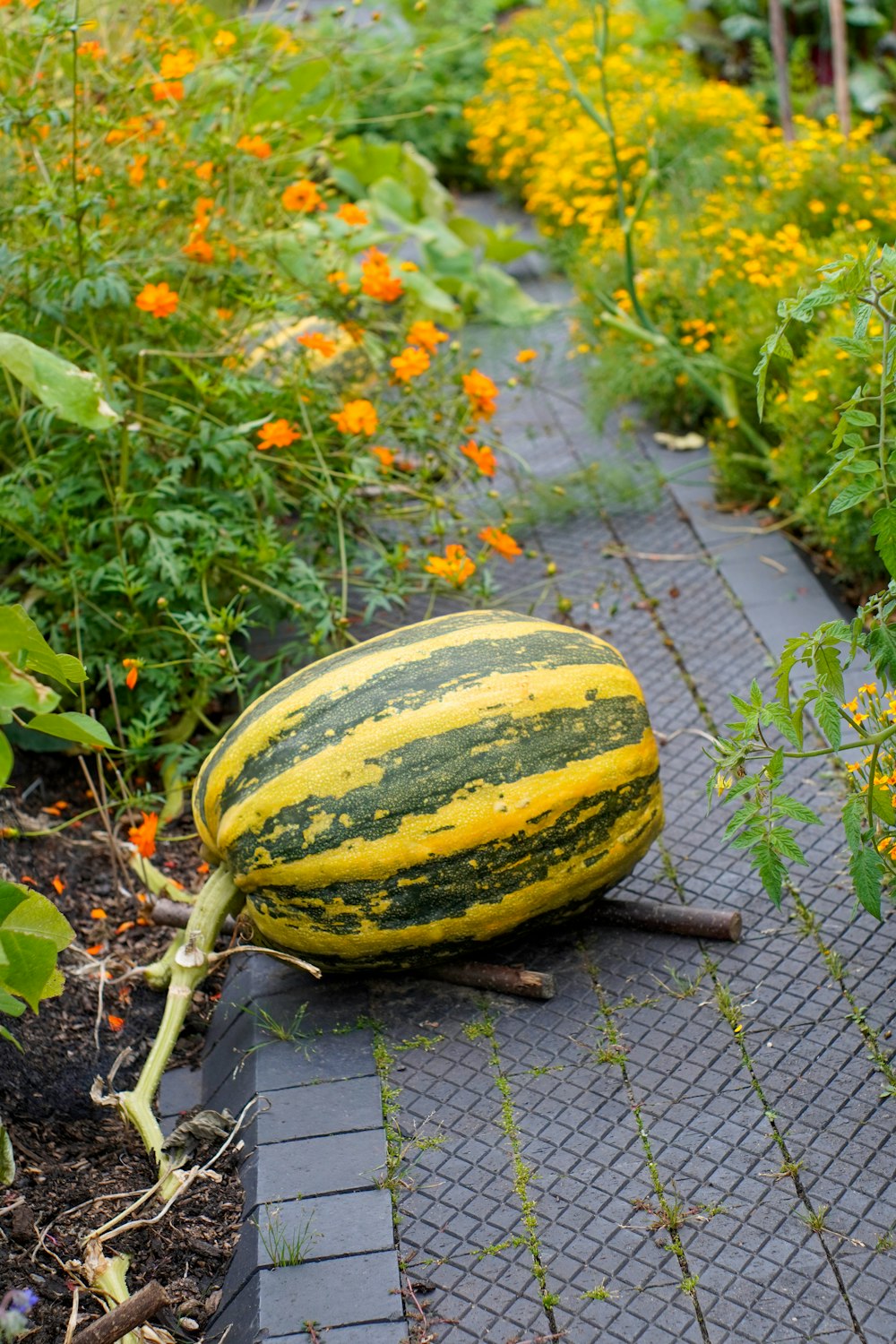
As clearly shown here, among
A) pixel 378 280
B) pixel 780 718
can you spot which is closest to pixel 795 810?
pixel 780 718

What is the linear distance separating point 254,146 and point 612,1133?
9.16 ft

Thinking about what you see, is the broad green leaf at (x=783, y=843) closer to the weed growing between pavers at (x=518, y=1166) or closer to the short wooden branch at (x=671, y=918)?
the short wooden branch at (x=671, y=918)

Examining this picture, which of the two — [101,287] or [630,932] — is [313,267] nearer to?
[101,287]

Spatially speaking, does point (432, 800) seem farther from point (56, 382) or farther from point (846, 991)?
point (56, 382)

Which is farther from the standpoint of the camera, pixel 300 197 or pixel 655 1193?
pixel 300 197

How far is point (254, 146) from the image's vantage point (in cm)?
367

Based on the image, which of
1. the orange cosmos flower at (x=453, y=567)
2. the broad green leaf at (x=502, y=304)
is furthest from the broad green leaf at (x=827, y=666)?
the broad green leaf at (x=502, y=304)

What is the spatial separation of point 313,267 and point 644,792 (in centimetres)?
217

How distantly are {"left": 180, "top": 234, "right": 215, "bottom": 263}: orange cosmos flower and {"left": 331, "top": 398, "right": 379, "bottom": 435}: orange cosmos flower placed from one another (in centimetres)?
55

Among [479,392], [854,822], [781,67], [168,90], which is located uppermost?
[168,90]

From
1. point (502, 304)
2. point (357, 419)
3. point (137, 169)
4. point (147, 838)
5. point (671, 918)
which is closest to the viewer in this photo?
point (671, 918)

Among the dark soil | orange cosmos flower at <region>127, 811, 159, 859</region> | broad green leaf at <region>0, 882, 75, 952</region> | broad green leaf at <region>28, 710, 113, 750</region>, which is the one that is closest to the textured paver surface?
the dark soil

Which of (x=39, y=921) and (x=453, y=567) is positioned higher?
(x=39, y=921)

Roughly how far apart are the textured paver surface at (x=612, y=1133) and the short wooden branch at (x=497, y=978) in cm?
3
